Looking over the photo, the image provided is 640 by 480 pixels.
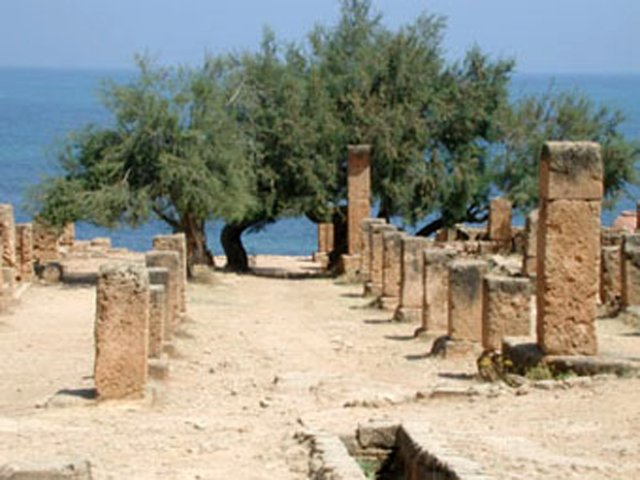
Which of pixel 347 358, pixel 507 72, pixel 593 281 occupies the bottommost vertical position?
pixel 347 358

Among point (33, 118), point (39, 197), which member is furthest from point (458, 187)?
point (33, 118)

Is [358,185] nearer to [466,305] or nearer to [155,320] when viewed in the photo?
[466,305]

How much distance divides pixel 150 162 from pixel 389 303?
25.3ft

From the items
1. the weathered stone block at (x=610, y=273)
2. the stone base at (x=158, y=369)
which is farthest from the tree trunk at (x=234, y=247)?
the stone base at (x=158, y=369)

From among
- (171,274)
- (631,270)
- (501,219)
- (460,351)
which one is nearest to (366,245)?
(501,219)

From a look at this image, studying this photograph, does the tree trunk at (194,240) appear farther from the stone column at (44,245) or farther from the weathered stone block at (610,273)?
the weathered stone block at (610,273)

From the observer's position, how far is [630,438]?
1146cm

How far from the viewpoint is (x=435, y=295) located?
21609 millimetres

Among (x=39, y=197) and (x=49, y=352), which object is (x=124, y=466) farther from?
(x=39, y=197)

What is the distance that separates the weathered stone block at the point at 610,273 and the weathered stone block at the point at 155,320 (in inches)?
374

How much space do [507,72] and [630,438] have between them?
2852 centimetres

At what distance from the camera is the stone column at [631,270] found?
2286 cm

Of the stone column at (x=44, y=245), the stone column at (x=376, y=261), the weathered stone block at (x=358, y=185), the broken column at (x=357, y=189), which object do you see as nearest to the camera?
the stone column at (x=376, y=261)

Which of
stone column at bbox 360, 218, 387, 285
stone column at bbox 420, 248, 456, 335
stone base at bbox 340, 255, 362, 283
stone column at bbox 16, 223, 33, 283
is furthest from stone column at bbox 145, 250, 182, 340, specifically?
stone base at bbox 340, 255, 362, 283
